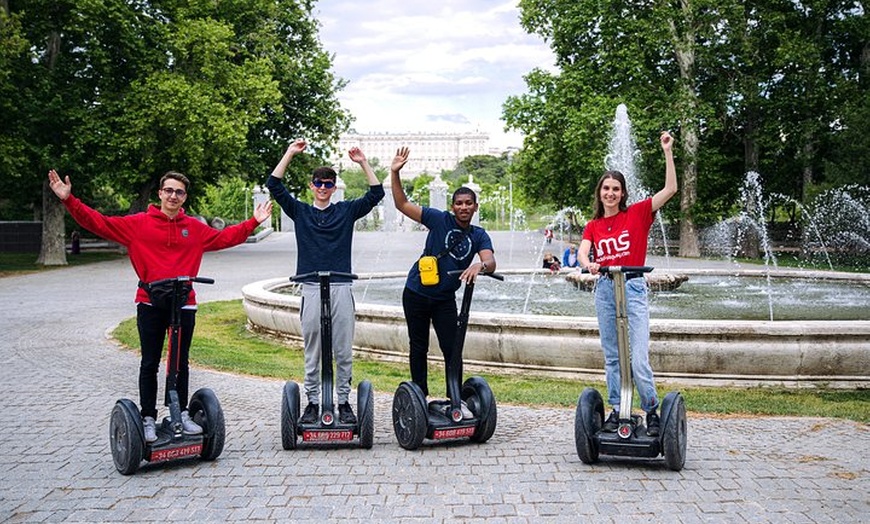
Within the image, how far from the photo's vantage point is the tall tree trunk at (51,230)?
87.9ft

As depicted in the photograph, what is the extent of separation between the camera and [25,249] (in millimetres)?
37875

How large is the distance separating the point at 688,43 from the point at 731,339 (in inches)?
915

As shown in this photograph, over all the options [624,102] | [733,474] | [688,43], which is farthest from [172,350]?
[688,43]

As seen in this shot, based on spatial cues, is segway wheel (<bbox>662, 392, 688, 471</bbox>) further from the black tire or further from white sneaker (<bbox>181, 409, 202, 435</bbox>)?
white sneaker (<bbox>181, 409, 202, 435</bbox>)

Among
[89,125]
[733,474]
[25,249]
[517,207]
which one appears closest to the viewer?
[733,474]

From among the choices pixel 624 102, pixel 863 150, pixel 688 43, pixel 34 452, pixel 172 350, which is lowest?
pixel 34 452

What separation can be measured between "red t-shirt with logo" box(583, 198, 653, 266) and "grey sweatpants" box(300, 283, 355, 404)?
5.59ft

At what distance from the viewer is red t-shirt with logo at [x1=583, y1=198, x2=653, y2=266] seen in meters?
5.27

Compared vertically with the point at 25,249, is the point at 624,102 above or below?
above

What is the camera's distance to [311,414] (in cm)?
569

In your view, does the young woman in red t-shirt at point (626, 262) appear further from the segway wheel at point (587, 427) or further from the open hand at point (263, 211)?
the open hand at point (263, 211)

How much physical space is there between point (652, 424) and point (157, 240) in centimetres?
336

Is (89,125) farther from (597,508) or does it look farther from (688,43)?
(597,508)

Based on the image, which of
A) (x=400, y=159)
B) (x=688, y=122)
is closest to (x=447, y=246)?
(x=400, y=159)
